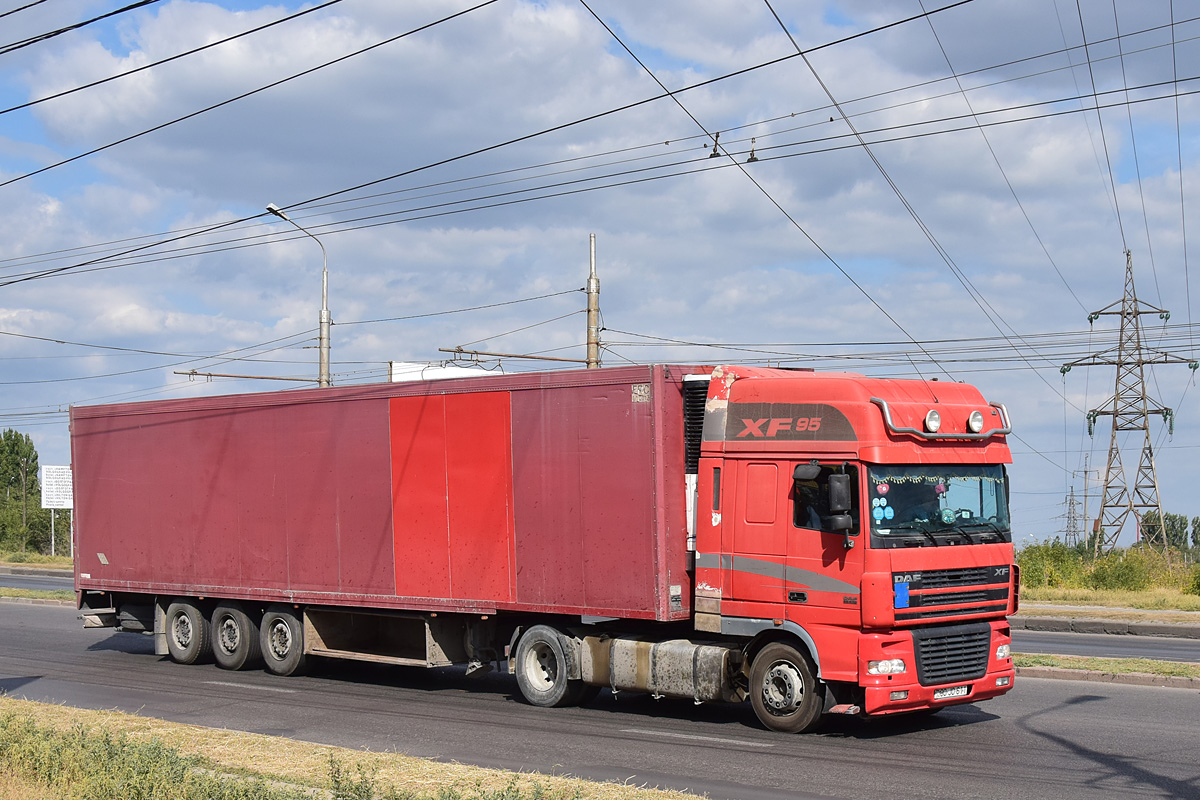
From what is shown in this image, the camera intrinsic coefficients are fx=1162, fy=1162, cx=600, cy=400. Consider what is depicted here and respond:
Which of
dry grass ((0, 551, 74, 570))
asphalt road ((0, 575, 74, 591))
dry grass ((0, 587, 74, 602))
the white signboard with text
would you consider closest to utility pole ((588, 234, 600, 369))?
dry grass ((0, 587, 74, 602))

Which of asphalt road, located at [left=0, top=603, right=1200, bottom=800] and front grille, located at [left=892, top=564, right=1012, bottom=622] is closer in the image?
asphalt road, located at [left=0, top=603, right=1200, bottom=800]

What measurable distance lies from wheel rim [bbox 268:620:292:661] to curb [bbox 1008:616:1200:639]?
14.1m

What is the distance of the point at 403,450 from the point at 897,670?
6.56 metres

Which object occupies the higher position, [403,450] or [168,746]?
[403,450]

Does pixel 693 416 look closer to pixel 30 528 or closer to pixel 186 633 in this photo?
pixel 186 633

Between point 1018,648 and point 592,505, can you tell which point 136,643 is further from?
point 1018,648

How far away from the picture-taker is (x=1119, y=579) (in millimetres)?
29984

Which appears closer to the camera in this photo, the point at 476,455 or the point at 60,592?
the point at 476,455

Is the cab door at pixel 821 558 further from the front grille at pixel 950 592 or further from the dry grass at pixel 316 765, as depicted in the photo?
the dry grass at pixel 316 765

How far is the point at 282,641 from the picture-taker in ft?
53.1

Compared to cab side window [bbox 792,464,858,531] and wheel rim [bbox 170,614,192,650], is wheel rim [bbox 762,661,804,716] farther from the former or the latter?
wheel rim [bbox 170,614,192,650]

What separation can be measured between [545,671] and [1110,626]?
45.6 feet

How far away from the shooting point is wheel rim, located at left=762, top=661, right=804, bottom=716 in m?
11.1

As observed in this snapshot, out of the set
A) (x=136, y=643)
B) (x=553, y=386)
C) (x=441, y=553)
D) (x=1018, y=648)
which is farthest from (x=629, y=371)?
(x=136, y=643)
